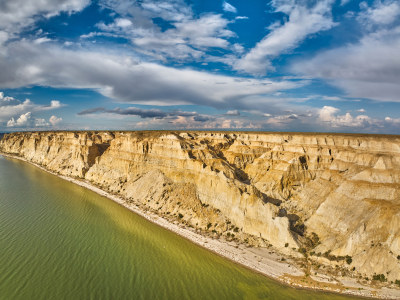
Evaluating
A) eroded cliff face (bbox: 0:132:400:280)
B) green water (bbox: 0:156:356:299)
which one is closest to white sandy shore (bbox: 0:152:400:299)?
green water (bbox: 0:156:356:299)

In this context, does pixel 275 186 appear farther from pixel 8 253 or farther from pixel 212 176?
pixel 8 253

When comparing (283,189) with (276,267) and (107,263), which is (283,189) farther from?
(107,263)

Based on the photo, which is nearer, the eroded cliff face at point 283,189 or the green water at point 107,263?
the green water at point 107,263

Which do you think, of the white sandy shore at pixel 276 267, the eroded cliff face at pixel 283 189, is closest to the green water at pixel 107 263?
the white sandy shore at pixel 276 267

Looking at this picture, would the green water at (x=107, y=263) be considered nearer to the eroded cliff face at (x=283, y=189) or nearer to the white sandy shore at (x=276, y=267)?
the white sandy shore at (x=276, y=267)

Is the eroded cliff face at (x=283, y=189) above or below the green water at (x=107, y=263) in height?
above

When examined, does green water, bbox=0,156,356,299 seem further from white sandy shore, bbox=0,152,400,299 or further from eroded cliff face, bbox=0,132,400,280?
eroded cliff face, bbox=0,132,400,280
